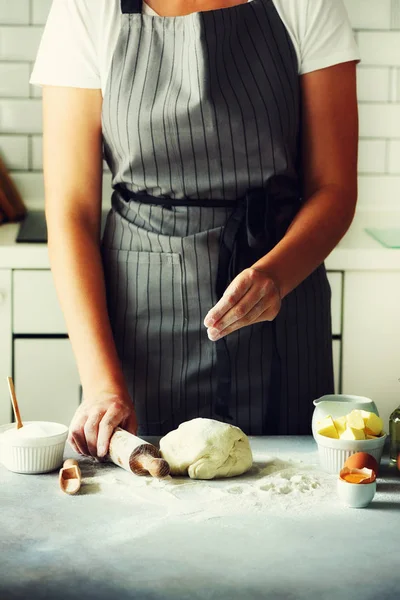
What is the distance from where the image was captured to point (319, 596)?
33.6 inches

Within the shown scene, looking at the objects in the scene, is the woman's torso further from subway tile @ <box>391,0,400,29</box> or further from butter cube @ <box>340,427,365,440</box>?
subway tile @ <box>391,0,400,29</box>

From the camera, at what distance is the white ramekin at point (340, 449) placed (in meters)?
1.21

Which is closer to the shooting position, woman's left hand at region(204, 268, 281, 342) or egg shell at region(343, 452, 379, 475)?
egg shell at region(343, 452, 379, 475)

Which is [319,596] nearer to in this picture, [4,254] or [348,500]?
[348,500]

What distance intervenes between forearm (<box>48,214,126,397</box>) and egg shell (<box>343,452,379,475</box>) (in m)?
0.39

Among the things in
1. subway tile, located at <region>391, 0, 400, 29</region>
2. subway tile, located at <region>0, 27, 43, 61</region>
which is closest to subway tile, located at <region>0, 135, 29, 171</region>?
subway tile, located at <region>0, 27, 43, 61</region>

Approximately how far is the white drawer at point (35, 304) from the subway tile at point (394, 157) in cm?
119

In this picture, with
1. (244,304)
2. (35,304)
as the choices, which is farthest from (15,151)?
(244,304)

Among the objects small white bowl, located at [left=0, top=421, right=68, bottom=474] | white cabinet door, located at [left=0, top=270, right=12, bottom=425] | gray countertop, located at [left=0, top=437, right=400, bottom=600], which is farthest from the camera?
white cabinet door, located at [left=0, top=270, right=12, bottom=425]

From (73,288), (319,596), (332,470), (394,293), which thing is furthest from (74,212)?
(394,293)

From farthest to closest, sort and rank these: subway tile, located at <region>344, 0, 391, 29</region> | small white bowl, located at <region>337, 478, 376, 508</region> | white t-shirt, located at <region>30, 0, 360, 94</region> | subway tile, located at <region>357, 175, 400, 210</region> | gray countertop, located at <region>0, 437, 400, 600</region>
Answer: subway tile, located at <region>357, 175, 400, 210</region>
subway tile, located at <region>344, 0, 391, 29</region>
white t-shirt, located at <region>30, 0, 360, 94</region>
small white bowl, located at <region>337, 478, 376, 508</region>
gray countertop, located at <region>0, 437, 400, 600</region>

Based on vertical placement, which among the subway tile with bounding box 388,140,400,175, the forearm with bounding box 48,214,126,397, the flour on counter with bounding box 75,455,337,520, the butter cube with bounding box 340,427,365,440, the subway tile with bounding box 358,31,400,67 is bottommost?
the flour on counter with bounding box 75,455,337,520

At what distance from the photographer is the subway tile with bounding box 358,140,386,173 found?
2801 mm

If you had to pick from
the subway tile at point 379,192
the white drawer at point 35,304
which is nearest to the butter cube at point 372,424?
the white drawer at point 35,304
